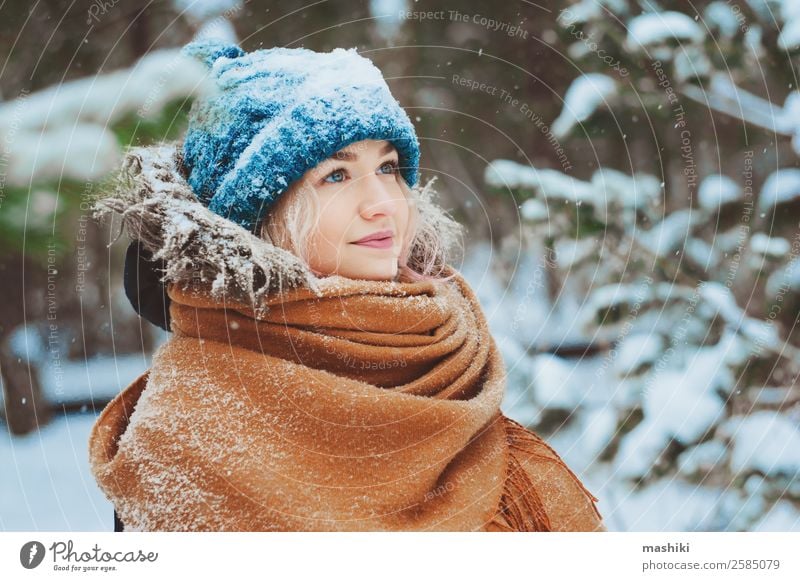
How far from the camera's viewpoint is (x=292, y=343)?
60 cm

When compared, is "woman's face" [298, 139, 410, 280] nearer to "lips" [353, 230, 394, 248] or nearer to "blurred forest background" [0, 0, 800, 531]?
"lips" [353, 230, 394, 248]

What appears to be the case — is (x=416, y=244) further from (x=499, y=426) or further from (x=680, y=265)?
(x=680, y=265)

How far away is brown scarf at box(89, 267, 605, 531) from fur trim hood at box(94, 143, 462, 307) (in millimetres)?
16

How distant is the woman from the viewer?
1.87ft

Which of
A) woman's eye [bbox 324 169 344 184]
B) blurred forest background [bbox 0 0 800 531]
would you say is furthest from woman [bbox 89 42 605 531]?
blurred forest background [bbox 0 0 800 531]

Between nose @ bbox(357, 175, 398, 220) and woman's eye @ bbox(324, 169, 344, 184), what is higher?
woman's eye @ bbox(324, 169, 344, 184)

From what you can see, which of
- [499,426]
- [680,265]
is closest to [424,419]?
[499,426]

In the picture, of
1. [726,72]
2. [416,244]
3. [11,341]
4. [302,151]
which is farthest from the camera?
[726,72]

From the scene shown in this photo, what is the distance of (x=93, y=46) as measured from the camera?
0.81 m

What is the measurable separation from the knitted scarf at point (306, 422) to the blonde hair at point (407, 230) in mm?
48

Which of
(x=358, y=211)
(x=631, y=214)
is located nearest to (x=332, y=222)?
(x=358, y=211)

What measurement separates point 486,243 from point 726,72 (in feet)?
1.21

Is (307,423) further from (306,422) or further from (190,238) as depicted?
(190,238)

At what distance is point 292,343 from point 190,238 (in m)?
0.12
